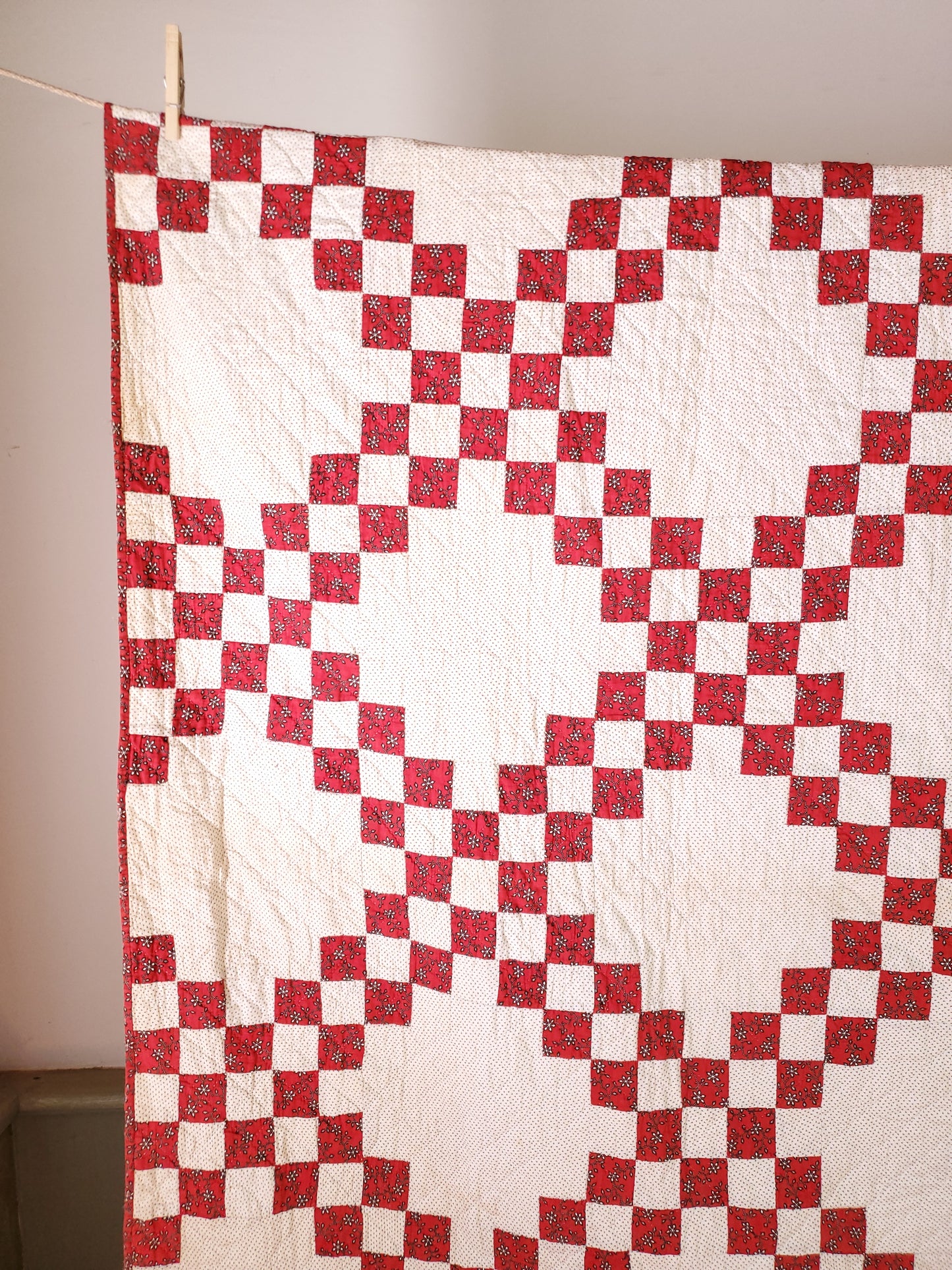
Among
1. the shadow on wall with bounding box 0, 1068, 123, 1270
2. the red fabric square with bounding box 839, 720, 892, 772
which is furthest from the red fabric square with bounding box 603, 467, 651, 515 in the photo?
the shadow on wall with bounding box 0, 1068, 123, 1270

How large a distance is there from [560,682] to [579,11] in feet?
3.08

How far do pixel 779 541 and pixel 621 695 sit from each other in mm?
232

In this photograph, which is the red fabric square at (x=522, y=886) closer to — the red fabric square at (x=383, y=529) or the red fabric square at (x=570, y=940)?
the red fabric square at (x=570, y=940)

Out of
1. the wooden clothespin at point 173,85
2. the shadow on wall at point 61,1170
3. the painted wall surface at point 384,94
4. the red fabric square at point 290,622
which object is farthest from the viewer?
the shadow on wall at point 61,1170

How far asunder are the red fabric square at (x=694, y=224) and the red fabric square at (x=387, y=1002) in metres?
0.85

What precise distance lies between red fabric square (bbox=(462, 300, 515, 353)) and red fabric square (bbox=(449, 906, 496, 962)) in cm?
61

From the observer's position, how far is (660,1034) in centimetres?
98

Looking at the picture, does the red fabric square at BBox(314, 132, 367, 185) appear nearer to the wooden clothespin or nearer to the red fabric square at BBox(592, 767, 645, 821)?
the wooden clothespin

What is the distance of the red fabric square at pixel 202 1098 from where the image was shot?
99cm

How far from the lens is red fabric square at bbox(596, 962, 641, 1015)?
3.20 ft

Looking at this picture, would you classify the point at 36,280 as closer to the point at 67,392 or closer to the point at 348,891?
the point at 67,392

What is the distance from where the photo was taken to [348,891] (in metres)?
0.99

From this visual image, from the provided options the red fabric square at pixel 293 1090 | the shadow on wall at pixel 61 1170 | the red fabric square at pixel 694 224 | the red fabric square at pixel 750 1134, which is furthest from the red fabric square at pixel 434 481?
the shadow on wall at pixel 61 1170

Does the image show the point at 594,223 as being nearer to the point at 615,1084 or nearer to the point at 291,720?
the point at 291,720
